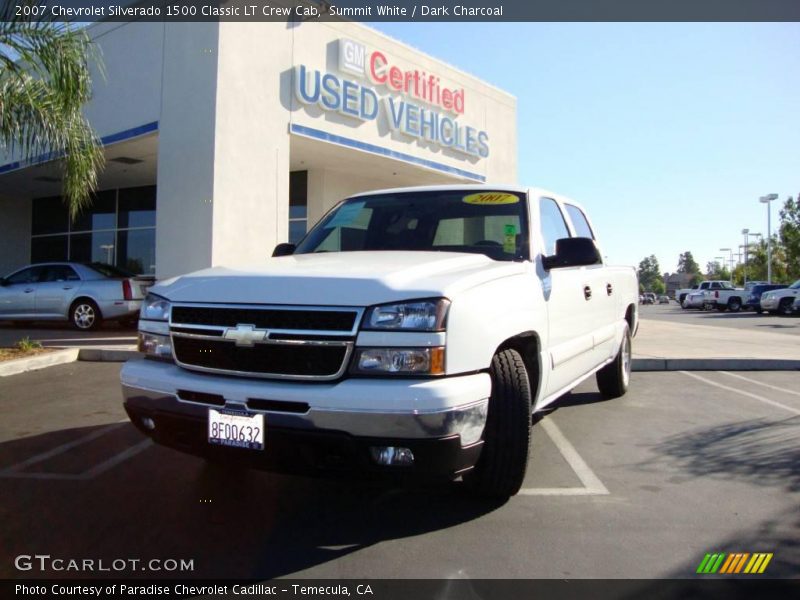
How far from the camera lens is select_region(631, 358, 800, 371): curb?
28.0 ft

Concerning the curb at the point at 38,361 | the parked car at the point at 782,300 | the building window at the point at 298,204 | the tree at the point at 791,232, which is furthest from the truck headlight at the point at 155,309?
the tree at the point at 791,232

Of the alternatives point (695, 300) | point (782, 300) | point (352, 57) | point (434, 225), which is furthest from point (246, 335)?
point (695, 300)

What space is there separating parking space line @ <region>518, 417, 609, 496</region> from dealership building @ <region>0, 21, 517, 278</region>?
5.10 m

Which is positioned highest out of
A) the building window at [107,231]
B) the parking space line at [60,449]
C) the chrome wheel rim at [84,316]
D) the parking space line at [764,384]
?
the building window at [107,231]

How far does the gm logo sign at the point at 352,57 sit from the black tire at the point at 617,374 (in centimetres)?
873

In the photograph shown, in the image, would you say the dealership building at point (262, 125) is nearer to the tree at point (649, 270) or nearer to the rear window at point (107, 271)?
the rear window at point (107, 271)

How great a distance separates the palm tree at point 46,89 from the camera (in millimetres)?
8086

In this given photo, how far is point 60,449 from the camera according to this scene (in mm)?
4523

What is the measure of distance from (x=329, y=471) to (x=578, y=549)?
1.27 meters

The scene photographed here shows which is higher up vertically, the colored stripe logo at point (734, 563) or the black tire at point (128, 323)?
the black tire at point (128, 323)

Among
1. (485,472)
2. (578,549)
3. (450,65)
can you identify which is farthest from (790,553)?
(450,65)

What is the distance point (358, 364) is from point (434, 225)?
1838 mm

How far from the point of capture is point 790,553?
2.92 metres

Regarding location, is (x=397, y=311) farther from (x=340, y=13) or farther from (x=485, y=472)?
(x=340, y=13)
